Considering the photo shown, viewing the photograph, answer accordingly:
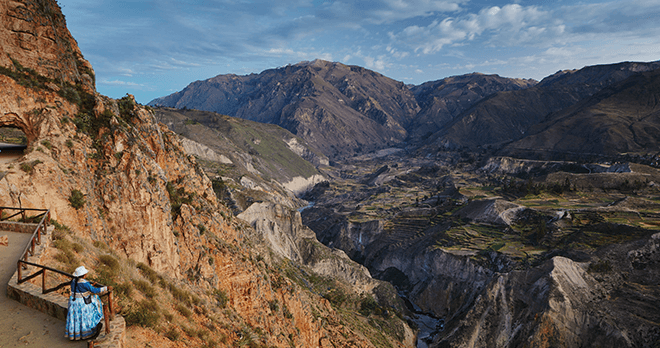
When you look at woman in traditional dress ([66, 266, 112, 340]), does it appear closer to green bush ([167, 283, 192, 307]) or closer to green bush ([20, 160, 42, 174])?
green bush ([167, 283, 192, 307])

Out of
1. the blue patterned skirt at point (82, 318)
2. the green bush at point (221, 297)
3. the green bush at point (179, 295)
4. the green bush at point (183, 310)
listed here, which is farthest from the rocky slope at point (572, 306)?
the blue patterned skirt at point (82, 318)

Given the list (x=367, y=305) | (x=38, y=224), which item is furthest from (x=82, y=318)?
(x=367, y=305)

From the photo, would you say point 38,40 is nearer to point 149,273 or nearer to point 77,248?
point 77,248

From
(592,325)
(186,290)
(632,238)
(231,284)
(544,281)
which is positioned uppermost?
(186,290)

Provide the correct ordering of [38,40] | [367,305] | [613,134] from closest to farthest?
1. [38,40]
2. [367,305]
3. [613,134]

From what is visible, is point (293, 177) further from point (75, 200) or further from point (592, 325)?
point (75, 200)

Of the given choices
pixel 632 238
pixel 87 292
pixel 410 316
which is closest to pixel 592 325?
Result: pixel 632 238
